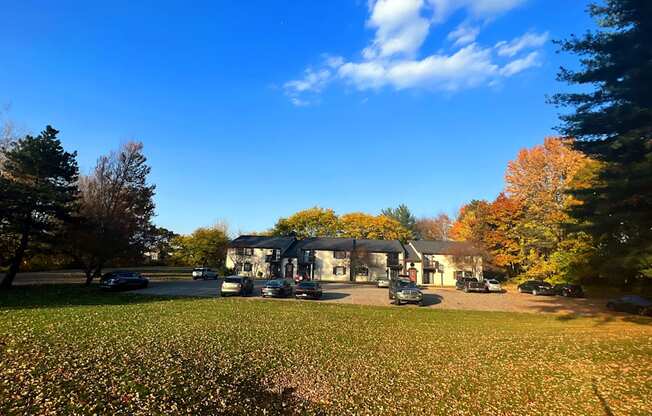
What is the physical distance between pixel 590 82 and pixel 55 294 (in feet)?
119

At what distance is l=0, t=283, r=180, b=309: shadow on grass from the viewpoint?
21428 mm

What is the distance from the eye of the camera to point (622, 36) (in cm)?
1866

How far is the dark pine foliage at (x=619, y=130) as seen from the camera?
57.9 ft

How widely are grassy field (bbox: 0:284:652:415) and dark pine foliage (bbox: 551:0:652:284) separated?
4664 millimetres

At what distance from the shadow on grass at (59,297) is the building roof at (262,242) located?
33274 mm

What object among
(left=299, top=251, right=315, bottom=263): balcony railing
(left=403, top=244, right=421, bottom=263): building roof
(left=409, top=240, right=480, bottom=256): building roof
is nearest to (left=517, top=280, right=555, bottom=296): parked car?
(left=409, top=240, right=480, bottom=256): building roof

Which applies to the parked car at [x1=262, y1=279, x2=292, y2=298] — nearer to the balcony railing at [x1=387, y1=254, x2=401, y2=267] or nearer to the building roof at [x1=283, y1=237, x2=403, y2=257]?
the building roof at [x1=283, y1=237, x2=403, y2=257]

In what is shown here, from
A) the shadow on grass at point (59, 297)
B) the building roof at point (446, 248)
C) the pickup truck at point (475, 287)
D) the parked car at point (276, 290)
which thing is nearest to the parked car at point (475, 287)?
the pickup truck at point (475, 287)

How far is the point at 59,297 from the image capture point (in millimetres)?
24953

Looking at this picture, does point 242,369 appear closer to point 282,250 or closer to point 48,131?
point 48,131

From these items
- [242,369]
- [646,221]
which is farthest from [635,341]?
[242,369]

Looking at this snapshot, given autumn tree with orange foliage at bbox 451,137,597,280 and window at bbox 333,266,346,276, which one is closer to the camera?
autumn tree with orange foliage at bbox 451,137,597,280

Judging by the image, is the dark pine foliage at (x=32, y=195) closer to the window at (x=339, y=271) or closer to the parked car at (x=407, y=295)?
the parked car at (x=407, y=295)

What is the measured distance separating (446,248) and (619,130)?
4572 cm
